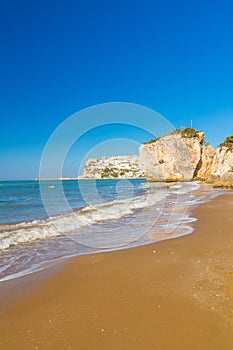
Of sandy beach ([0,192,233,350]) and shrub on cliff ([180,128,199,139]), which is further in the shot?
shrub on cliff ([180,128,199,139])

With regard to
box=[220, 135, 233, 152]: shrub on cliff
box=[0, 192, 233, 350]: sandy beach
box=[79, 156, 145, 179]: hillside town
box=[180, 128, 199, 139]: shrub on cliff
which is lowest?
box=[0, 192, 233, 350]: sandy beach

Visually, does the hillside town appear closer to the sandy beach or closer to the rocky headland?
the rocky headland

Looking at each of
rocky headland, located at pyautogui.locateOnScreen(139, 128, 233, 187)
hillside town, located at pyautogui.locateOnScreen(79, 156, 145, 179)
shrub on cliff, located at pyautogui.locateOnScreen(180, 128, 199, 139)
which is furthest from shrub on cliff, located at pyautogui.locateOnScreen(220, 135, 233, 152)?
hillside town, located at pyautogui.locateOnScreen(79, 156, 145, 179)

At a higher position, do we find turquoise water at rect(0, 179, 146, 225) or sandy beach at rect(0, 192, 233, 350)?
turquoise water at rect(0, 179, 146, 225)

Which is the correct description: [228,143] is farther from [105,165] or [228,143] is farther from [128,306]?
[128,306]

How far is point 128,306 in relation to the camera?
10.5 feet

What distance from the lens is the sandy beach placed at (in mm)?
2549

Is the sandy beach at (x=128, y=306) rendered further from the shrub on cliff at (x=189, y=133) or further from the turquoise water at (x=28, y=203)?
the shrub on cliff at (x=189, y=133)

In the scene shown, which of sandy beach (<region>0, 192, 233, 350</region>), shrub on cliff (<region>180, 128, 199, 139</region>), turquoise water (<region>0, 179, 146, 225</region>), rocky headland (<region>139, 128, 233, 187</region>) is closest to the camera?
sandy beach (<region>0, 192, 233, 350</region>)

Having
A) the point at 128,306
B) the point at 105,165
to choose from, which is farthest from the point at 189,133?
the point at 128,306

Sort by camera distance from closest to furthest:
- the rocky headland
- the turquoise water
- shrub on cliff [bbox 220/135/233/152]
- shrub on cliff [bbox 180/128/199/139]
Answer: the turquoise water, shrub on cliff [bbox 220/135/233/152], the rocky headland, shrub on cliff [bbox 180/128/199/139]

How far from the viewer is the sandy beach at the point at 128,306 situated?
2.55m

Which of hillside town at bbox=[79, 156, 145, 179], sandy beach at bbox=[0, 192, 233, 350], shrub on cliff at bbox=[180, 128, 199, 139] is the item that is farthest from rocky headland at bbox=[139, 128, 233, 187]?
sandy beach at bbox=[0, 192, 233, 350]

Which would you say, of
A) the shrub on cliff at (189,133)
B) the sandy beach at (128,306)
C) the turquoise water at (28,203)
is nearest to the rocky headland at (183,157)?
the shrub on cliff at (189,133)
